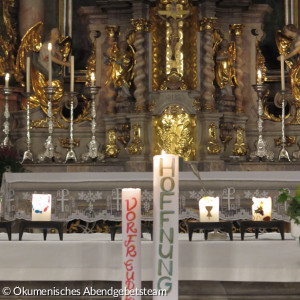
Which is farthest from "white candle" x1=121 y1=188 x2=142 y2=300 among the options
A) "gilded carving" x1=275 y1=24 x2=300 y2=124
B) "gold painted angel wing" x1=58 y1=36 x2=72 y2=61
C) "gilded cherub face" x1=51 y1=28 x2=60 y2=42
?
"gold painted angel wing" x1=58 y1=36 x2=72 y2=61

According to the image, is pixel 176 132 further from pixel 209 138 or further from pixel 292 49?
pixel 292 49

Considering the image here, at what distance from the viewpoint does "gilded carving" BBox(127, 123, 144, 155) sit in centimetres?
1138

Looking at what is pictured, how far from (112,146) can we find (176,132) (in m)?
0.94

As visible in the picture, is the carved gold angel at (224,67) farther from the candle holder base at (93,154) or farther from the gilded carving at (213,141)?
the candle holder base at (93,154)

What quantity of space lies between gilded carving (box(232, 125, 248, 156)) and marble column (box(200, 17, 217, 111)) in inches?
Result: 26.3

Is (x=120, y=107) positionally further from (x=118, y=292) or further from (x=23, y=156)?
(x=118, y=292)

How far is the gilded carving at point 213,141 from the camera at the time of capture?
1133 cm

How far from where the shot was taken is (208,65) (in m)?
11.4

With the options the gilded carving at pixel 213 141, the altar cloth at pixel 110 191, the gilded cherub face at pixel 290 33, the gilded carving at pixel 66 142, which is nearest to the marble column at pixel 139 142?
the gilded carving at pixel 213 141

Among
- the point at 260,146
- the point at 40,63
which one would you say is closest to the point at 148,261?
the point at 260,146

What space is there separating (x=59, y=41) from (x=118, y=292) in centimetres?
880

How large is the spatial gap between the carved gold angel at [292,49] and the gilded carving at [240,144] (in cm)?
85

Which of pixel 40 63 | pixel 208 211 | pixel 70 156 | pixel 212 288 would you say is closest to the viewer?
pixel 212 288

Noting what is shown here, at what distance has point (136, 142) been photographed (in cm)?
1142
